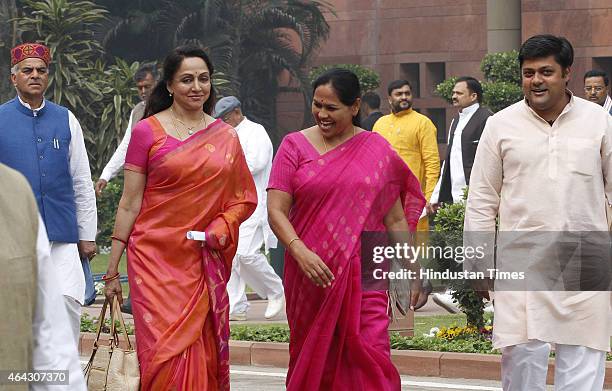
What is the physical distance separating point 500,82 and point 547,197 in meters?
14.9

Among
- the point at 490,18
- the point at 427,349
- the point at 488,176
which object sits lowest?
the point at 427,349

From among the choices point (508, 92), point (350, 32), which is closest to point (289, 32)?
point (350, 32)

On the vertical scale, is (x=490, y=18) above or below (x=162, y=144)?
above

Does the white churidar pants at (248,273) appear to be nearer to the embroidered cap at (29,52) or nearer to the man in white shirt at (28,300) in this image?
the embroidered cap at (29,52)

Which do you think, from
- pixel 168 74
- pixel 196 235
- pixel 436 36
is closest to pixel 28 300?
pixel 196 235

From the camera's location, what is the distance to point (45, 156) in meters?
8.41

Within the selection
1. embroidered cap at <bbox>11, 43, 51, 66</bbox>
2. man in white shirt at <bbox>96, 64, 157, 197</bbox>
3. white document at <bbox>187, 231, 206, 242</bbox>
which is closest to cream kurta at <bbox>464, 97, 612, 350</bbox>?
white document at <bbox>187, 231, 206, 242</bbox>

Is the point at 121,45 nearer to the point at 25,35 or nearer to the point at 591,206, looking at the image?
the point at 25,35

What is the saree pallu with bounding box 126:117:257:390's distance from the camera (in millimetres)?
7613

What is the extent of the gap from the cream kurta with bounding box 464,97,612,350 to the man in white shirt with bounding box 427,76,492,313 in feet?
17.8

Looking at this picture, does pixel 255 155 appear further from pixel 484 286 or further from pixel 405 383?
pixel 484 286

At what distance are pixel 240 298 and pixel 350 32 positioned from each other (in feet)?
62.8

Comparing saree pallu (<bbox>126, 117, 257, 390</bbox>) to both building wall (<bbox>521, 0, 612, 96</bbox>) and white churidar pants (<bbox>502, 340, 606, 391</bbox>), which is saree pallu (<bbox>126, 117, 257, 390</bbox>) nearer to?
white churidar pants (<bbox>502, 340, 606, 391</bbox>)

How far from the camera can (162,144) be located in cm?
770
